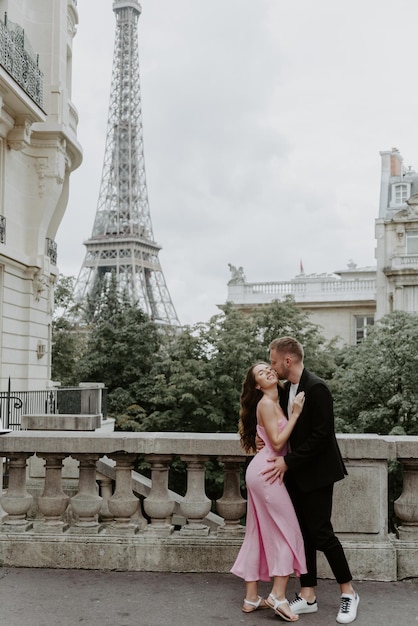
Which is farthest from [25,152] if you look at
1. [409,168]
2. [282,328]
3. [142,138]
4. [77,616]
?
[142,138]

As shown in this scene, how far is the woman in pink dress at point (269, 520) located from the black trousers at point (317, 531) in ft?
0.28

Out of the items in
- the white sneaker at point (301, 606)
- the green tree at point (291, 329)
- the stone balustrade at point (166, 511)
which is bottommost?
the white sneaker at point (301, 606)

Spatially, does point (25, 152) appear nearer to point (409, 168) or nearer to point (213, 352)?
point (213, 352)

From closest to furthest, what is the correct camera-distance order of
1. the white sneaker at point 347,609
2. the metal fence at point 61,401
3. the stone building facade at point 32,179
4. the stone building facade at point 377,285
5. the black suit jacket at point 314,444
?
1. the white sneaker at point 347,609
2. the black suit jacket at point 314,444
3. the stone building facade at point 32,179
4. the metal fence at point 61,401
5. the stone building facade at point 377,285

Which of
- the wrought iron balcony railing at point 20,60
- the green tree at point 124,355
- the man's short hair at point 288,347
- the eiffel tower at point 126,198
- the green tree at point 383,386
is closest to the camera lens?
the man's short hair at point 288,347

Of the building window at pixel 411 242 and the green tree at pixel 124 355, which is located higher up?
the building window at pixel 411 242

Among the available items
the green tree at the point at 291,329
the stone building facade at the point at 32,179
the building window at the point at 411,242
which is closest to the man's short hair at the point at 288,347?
the stone building facade at the point at 32,179

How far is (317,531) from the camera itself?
202 inches

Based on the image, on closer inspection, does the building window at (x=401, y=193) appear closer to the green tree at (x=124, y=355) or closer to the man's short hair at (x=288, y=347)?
the green tree at (x=124, y=355)

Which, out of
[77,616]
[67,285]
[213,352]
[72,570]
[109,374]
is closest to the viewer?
[77,616]

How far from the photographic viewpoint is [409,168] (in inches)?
1989

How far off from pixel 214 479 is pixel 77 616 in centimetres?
1647

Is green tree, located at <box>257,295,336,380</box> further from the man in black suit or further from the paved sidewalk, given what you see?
the man in black suit

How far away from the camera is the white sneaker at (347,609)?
16.2 ft
